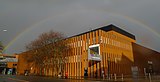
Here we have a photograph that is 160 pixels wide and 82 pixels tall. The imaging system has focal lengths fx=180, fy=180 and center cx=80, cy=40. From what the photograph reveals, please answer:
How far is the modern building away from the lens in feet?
185

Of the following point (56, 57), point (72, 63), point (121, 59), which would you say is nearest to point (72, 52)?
point (72, 63)

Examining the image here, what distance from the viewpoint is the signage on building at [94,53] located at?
52125 mm

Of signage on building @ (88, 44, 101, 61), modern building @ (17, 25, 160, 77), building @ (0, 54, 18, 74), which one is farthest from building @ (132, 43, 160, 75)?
building @ (0, 54, 18, 74)

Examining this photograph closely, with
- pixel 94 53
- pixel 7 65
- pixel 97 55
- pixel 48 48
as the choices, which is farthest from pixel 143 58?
pixel 7 65

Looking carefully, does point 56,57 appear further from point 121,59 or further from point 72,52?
point 121,59

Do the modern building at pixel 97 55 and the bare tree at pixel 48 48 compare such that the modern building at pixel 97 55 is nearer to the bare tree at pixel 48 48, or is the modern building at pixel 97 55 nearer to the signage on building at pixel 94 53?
the signage on building at pixel 94 53

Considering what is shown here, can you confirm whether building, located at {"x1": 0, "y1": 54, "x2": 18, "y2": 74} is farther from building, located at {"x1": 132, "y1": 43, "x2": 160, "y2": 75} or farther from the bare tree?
building, located at {"x1": 132, "y1": 43, "x2": 160, "y2": 75}

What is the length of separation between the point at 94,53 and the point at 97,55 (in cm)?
110

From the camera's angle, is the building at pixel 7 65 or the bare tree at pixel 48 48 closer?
the bare tree at pixel 48 48

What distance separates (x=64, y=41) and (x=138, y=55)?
38.7 meters

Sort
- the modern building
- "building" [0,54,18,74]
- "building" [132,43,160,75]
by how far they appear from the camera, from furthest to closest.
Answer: "building" [0,54,18,74] → "building" [132,43,160,75] → the modern building

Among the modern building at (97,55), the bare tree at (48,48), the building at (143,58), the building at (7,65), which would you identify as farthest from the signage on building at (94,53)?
the building at (7,65)

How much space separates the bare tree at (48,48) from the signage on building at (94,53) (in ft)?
33.9

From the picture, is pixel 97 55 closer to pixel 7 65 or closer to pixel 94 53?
pixel 94 53
